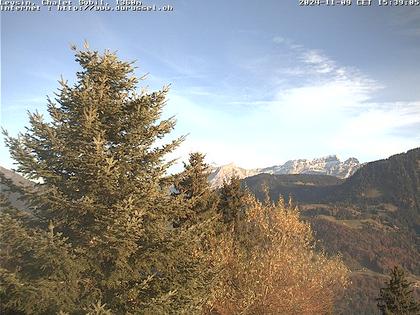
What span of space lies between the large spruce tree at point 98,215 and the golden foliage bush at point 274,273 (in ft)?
19.8

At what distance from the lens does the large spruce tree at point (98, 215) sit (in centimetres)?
1327

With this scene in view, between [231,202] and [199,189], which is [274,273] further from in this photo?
[231,202]

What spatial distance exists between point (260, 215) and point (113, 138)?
51.8 ft

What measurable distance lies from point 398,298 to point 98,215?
132ft

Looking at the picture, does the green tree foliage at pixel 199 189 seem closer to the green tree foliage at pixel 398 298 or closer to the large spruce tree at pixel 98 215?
the large spruce tree at pixel 98 215

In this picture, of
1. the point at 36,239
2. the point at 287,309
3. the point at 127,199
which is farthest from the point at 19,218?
the point at 287,309

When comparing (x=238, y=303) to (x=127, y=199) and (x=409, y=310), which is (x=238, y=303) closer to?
(x=127, y=199)

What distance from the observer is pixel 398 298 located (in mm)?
43000

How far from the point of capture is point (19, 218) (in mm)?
15289

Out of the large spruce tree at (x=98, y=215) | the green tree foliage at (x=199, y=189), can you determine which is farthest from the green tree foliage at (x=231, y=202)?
the large spruce tree at (x=98, y=215)

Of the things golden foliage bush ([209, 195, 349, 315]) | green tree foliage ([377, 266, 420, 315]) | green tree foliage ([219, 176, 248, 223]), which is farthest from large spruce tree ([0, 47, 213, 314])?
green tree foliage ([377, 266, 420, 315])

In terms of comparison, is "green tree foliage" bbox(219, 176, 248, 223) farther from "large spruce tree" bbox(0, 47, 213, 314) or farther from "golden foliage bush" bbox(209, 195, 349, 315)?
"large spruce tree" bbox(0, 47, 213, 314)

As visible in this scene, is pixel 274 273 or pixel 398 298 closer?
pixel 274 273

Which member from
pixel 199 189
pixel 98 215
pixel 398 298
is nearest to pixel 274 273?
pixel 199 189
